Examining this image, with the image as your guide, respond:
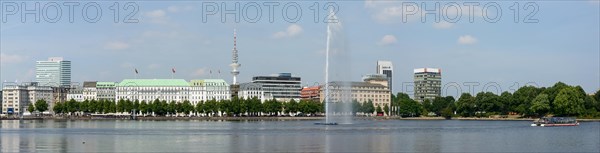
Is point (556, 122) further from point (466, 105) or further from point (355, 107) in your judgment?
point (355, 107)

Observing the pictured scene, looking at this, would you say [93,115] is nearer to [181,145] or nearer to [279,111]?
[279,111]

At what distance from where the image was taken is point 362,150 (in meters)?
45.5

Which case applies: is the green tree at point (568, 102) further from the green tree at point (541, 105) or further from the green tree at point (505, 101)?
the green tree at point (505, 101)

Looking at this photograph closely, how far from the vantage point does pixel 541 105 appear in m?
134

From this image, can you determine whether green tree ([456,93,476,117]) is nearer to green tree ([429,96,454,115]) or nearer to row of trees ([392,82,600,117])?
row of trees ([392,82,600,117])

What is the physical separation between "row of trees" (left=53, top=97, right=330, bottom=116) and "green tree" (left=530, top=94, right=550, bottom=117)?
70.2 metres

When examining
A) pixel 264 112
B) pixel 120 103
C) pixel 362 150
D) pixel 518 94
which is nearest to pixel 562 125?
pixel 518 94

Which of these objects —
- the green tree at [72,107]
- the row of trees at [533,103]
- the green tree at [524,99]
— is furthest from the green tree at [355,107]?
the green tree at [72,107]

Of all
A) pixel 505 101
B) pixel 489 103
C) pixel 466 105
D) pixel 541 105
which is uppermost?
pixel 505 101

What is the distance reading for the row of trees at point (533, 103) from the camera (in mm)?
133125

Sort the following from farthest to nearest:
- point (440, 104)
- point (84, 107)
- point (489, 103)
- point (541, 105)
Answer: point (440, 104), point (84, 107), point (489, 103), point (541, 105)

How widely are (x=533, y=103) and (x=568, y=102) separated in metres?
6.43

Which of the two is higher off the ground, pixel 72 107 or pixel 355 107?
pixel 72 107

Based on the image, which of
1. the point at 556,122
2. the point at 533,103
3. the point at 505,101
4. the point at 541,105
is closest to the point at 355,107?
the point at 505,101
